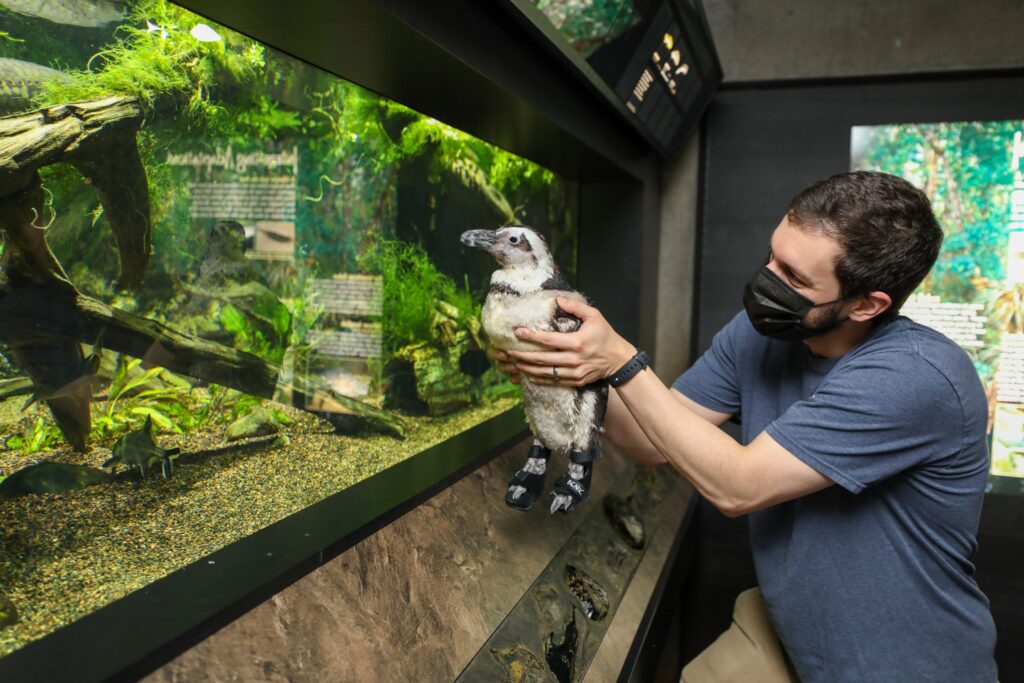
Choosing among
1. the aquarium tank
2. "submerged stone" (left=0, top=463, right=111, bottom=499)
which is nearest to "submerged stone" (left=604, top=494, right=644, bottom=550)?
the aquarium tank

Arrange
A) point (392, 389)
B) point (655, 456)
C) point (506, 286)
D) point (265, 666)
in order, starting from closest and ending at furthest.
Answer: point (265, 666), point (506, 286), point (655, 456), point (392, 389)

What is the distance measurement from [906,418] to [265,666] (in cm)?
115

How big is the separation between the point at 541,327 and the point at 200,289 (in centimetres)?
95

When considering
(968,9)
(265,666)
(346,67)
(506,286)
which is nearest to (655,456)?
(506,286)

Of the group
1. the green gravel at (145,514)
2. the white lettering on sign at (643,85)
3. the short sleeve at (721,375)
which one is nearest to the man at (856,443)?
the short sleeve at (721,375)

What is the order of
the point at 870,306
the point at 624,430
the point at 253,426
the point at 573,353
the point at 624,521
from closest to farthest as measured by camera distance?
the point at 573,353, the point at 870,306, the point at 624,430, the point at 253,426, the point at 624,521

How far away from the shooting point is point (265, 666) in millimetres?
996

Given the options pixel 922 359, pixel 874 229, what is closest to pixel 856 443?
pixel 922 359

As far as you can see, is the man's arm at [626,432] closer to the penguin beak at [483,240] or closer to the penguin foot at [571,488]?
the penguin foot at [571,488]

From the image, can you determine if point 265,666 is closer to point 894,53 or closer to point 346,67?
point 346,67

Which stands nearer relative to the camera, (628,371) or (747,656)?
(628,371)

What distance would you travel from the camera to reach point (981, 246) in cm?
304

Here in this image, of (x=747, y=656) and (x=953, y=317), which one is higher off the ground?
(x=953, y=317)

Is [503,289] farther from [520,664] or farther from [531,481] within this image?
[520,664]
